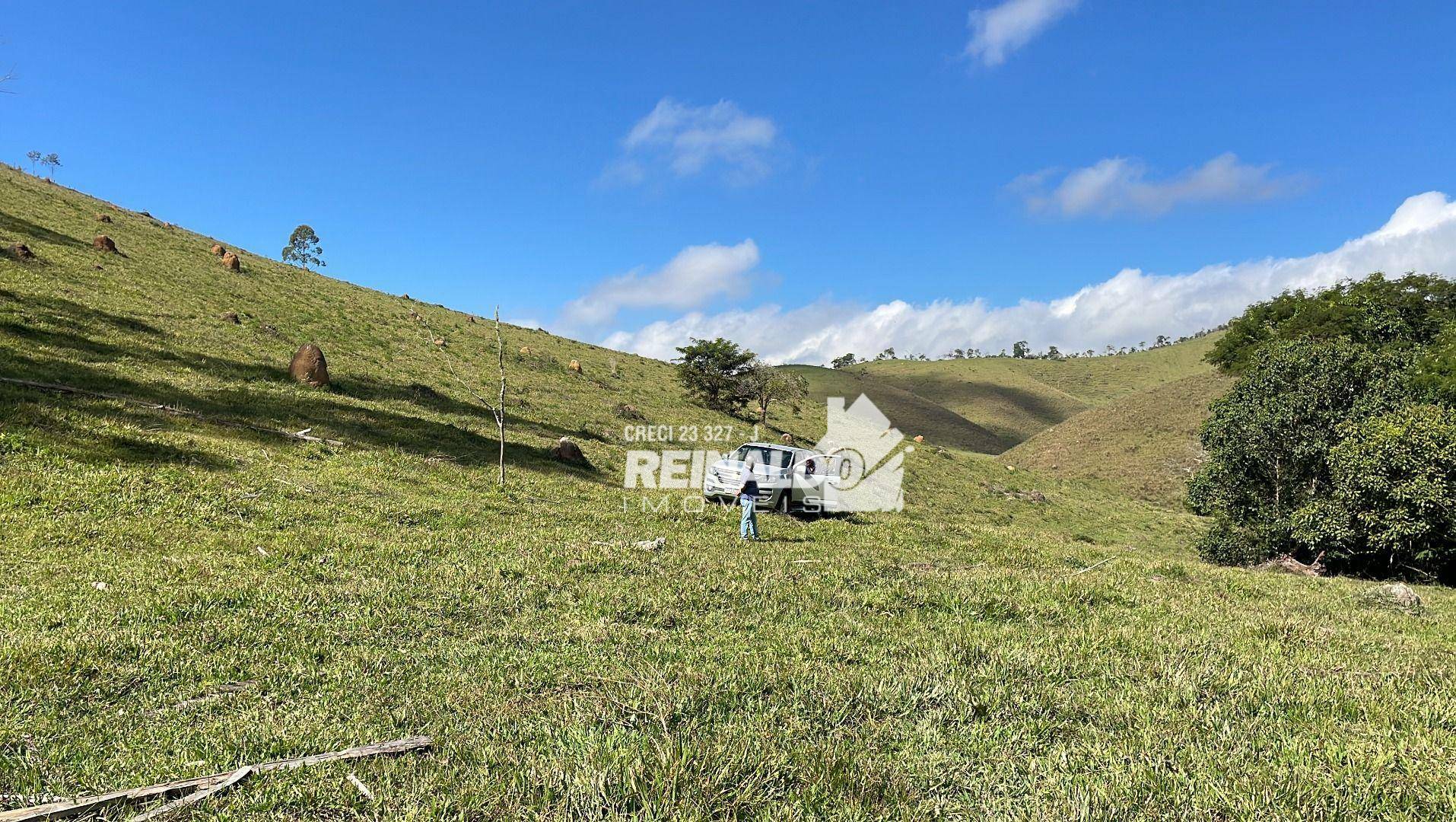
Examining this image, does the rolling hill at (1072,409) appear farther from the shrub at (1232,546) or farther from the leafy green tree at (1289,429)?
the shrub at (1232,546)

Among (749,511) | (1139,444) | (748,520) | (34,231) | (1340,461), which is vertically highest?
(34,231)

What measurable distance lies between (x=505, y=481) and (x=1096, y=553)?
16.6m

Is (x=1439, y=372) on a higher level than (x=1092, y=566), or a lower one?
higher

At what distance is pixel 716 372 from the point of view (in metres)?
50.1

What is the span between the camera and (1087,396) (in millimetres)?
174875

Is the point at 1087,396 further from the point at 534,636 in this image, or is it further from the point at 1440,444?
the point at 534,636

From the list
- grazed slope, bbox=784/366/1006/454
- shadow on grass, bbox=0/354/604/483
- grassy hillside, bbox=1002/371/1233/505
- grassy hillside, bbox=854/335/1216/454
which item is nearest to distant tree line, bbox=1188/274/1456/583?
shadow on grass, bbox=0/354/604/483

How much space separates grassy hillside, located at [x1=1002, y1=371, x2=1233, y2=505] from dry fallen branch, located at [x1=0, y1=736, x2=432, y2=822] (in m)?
60.6

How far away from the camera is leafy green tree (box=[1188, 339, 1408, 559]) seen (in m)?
21.1

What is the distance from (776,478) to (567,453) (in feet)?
31.2

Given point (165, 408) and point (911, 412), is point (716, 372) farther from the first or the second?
point (911, 412)

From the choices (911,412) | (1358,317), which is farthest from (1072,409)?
(1358,317)

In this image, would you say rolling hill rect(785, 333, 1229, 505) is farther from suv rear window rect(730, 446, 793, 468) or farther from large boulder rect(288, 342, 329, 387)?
large boulder rect(288, 342, 329, 387)

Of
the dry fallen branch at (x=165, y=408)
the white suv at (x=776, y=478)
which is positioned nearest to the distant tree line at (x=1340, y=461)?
the white suv at (x=776, y=478)
